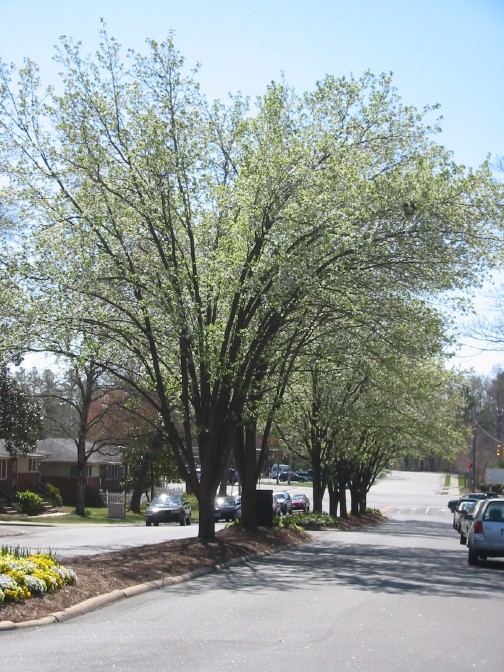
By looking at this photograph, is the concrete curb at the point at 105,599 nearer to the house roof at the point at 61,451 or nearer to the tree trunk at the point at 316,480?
the tree trunk at the point at 316,480

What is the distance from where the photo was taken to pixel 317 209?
17.8m

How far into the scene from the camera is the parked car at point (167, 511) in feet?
129

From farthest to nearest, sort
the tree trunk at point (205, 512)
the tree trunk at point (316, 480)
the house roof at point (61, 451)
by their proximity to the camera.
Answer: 1. the house roof at point (61, 451)
2. the tree trunk at point (316, 480)
3. the tree trunk at point (205, 512)

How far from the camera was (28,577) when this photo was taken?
35.9 ft

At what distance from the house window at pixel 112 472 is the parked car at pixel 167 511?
27873 mm

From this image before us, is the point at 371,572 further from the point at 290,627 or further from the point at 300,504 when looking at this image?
the point at 300,504

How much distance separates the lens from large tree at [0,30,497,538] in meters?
18.1

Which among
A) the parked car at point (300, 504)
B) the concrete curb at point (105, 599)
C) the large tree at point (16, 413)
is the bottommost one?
the parked car at point (300, 504)

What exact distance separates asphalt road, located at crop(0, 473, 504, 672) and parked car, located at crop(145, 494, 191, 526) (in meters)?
22.4

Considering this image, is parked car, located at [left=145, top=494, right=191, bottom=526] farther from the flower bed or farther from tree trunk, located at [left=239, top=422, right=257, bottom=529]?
the flower bed

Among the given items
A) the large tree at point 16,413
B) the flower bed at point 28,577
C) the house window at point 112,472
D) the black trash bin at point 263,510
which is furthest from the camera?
the house window at point 112,472

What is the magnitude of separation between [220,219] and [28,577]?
33.7 ft

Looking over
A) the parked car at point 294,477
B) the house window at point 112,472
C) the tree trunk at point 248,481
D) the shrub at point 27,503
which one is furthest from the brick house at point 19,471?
the parked car at point 294,477

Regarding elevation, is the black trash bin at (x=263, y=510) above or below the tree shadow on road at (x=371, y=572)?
above
